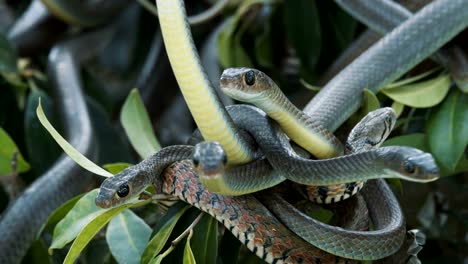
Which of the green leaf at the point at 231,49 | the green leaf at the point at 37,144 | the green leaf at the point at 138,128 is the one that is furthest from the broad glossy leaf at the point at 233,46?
the green leaf at the point at 138,128

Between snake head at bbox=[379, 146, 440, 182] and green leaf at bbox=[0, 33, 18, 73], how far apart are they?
5.08ft

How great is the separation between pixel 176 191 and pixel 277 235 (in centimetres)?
19

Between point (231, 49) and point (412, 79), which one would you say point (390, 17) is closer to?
point (412, 79)

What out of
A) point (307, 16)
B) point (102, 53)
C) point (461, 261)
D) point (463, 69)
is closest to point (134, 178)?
point (463, 69)

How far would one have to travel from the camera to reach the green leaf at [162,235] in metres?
1.23

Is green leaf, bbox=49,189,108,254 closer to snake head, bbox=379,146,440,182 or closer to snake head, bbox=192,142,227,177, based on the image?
snake head, bbox=192,142,227,177

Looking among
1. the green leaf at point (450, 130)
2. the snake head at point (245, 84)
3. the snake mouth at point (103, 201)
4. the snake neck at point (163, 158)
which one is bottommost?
the green leaf at point (450, 130)

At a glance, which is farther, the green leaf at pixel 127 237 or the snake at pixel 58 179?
the snake at pixel 58 179

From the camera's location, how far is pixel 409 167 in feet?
3.12

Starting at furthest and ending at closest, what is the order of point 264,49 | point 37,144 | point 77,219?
point 264,49
point 37,144
point 77,219

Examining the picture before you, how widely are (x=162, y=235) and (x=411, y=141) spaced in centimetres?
62

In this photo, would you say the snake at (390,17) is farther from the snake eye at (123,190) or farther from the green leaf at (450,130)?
the snake eye at (123,190)

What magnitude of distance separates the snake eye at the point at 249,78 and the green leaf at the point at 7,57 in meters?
1.36

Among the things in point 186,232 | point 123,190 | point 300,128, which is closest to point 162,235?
point 186,232
